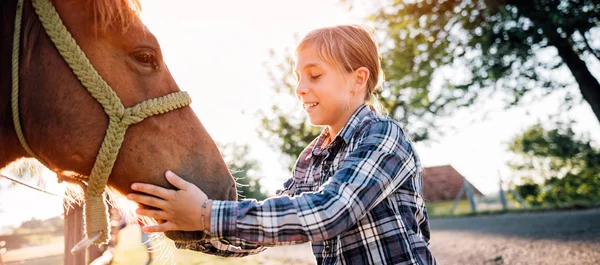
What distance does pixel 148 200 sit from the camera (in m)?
1.34

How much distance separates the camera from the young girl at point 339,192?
127 centimetres

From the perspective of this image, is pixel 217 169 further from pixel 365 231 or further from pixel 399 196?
pixel 399 196

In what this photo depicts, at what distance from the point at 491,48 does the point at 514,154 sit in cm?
2324

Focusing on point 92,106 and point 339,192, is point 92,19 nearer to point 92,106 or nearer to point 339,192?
point 92,106

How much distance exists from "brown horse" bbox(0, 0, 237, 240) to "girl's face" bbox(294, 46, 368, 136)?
514 millimetres

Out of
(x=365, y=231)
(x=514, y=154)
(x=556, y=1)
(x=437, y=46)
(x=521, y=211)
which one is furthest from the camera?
(x=514, y=154)

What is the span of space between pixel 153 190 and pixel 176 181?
7cm

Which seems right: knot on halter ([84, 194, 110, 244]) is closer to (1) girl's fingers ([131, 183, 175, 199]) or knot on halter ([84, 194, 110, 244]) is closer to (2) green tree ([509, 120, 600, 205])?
(1) girl's fingers ([131, 183, 175, 199])

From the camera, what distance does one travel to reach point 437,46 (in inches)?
386

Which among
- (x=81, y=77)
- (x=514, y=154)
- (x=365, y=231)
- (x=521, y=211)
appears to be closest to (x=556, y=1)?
(x=521, y=211)

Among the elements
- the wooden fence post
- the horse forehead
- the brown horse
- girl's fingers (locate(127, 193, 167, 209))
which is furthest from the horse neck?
the wooden fence post

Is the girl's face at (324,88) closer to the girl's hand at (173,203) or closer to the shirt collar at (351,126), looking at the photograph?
the shirt collar at (351,126)

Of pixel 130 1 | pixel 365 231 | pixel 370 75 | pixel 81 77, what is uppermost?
pixel 130 1

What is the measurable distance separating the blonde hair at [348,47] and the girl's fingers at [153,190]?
0.86 m
